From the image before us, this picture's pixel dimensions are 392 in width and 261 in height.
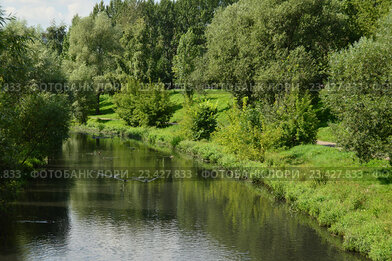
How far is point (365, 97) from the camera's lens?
1029 inches

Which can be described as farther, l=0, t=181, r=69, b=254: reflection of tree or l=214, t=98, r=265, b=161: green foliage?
l=214, t=98, r=265, b=161: green foliage

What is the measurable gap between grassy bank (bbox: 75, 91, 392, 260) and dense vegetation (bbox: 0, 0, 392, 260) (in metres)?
0.11

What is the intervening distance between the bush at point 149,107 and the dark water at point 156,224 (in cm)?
3227

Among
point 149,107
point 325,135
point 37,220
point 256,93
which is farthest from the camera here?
point 149,107

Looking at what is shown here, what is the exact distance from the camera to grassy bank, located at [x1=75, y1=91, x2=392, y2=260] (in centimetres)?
2067

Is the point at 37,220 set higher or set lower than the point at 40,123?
lower

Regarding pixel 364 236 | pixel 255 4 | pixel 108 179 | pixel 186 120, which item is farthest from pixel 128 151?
pixel 364 236

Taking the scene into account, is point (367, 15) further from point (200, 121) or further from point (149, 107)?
point (149, 107)

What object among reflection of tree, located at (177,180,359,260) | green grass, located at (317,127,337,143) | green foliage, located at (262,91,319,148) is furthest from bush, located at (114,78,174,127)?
reflection of tree, located at (177,180,359,260)

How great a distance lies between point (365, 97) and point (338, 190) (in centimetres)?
613

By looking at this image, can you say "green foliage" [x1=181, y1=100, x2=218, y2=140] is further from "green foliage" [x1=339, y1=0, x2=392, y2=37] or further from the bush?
"green foliage" [x1=339, y1=0, x2=392, y2=37]

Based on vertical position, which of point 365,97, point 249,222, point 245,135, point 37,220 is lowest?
point 249,222

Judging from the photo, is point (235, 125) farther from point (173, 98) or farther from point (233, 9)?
point (173, 98)

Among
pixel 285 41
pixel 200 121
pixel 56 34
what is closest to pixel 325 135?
pixel 285 41
